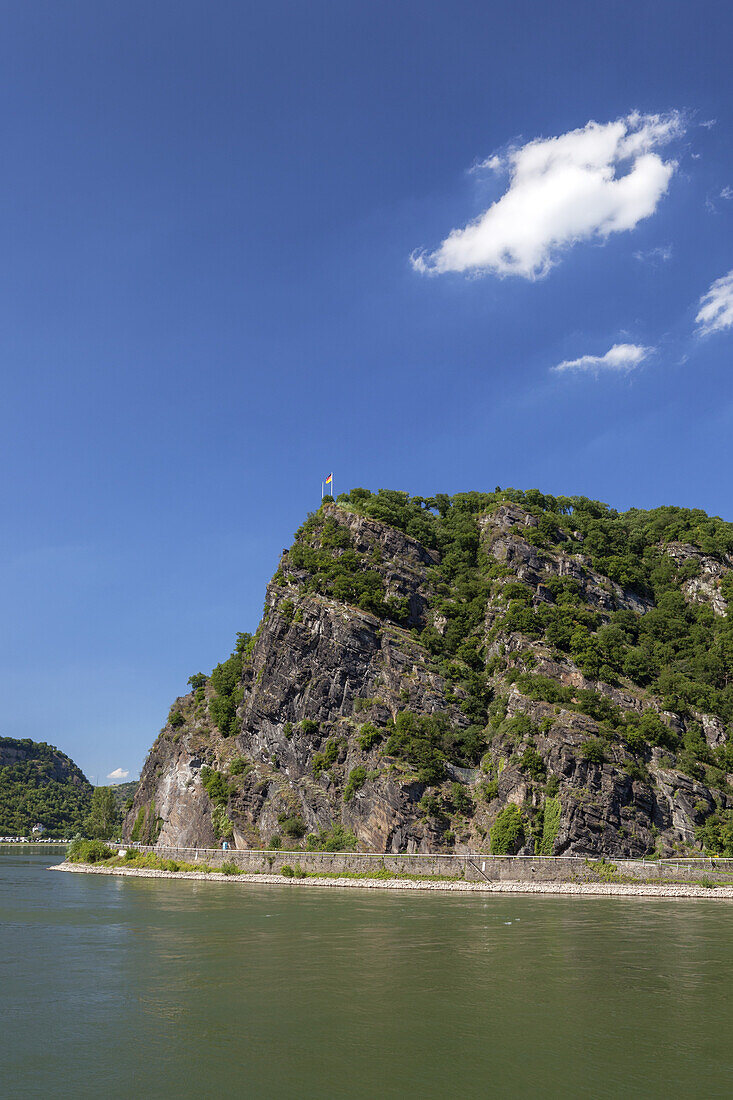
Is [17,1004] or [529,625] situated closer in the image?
[17,1004]

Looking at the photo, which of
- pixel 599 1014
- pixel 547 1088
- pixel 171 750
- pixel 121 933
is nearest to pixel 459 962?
pixel 599 1014

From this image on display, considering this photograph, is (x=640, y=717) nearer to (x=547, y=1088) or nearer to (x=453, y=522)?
(x=453, y=522)

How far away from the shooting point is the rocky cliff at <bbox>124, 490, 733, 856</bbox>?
81.4m

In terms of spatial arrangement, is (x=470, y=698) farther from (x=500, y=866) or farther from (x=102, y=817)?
(x=102, y=817)

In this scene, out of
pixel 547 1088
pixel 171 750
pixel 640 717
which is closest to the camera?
pixel 547 1088

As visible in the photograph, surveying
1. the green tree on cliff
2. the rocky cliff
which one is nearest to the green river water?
the rocky cliff

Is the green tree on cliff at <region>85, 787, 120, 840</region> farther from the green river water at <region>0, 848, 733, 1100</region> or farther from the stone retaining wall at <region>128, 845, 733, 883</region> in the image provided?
the green river water at <region>0, 848, 733, 1100</region>

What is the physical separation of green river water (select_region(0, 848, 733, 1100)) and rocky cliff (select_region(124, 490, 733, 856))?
28.6 metres

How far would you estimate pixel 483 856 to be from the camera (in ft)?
254

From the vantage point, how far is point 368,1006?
27.4m

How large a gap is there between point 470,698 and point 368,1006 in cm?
7375

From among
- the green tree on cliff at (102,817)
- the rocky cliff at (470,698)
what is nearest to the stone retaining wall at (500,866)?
the rocky cliff at (470,698)

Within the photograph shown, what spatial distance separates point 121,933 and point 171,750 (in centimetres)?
7333

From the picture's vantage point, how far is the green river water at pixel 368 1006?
1989cm
